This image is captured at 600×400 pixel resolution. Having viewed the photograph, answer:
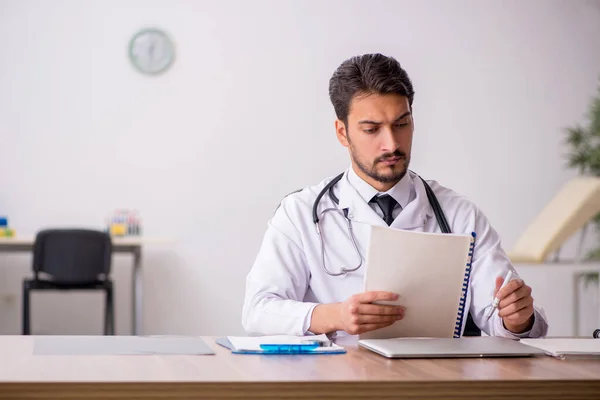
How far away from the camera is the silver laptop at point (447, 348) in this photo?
1.23 metres

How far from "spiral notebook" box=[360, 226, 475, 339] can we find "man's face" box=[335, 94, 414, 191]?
0.42 m

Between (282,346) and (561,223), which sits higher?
(561,223)

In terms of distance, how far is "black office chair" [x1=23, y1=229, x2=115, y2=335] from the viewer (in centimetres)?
457

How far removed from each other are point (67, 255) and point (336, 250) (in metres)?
3.12

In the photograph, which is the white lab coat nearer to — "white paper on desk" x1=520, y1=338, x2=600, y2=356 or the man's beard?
the man's beard

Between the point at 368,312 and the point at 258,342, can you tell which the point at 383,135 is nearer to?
the point at 368,312

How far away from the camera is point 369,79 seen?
184 centimetres

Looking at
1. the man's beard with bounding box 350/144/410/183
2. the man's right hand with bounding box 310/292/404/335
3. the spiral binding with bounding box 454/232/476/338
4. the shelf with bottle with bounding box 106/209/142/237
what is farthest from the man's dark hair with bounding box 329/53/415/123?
the shelf with bottle with bounding box 106/209/142/237

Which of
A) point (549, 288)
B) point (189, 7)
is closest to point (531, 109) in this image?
point (549, 288)

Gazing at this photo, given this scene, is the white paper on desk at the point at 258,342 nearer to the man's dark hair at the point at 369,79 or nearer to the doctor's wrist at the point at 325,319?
the doctor's wrist at the point at 325,319

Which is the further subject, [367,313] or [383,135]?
[383,135]

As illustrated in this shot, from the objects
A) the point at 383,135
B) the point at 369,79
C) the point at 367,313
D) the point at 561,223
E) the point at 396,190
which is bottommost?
the point at 367,313

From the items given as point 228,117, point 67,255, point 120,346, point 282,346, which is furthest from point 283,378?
point 228,117

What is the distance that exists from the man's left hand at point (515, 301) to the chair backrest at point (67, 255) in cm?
347
